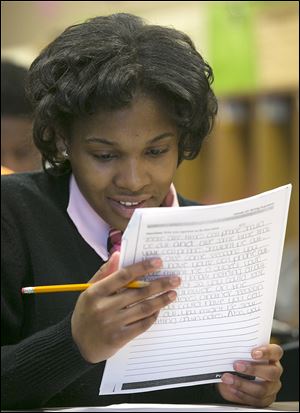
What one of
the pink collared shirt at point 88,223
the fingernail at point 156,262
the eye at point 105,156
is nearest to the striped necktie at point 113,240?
the pink collared shirt at point 88,223

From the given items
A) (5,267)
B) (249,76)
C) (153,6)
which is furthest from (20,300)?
(249,76)

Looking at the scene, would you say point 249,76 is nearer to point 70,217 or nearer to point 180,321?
point 70,217

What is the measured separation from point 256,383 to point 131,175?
327mm

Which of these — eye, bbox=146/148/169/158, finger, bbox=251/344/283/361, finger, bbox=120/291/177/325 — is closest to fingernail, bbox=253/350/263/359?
finger, bbox=251/344/283/361

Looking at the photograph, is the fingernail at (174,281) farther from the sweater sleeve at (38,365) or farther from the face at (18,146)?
the face at (18,146)

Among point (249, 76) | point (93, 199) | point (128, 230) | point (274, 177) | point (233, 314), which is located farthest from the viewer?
point (249, 76)

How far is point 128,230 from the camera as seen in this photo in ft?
2.69

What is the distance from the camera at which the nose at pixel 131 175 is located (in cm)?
100

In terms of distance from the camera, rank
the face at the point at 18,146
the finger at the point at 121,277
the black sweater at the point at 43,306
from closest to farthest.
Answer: the finger at the point at 121,277, the black sweater at the point at 43,306, the face at the point at 18,146

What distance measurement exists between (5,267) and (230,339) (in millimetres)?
315

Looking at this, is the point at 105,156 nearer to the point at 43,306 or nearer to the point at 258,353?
the point at 43,306

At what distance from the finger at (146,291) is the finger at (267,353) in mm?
189

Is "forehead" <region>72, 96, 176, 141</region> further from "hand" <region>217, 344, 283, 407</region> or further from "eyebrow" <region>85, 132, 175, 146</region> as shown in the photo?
"hand" <region>217, 344, 283, 407</region>

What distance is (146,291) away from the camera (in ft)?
2.76
